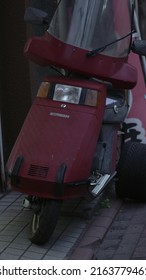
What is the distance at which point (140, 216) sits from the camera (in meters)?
5.48

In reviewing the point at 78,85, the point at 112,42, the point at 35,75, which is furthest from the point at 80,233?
the point at 35,75

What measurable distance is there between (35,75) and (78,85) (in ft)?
5.48

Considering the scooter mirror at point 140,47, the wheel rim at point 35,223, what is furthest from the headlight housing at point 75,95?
the wheel rim at point 35,223

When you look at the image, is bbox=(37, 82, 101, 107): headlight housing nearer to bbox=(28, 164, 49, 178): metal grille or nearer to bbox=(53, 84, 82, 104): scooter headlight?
bbox=(53, 84, 82, 104): scooter headlight

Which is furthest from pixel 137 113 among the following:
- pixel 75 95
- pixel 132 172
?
pixel 75 95

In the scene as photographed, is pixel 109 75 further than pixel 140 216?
No

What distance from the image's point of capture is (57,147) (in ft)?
15.1

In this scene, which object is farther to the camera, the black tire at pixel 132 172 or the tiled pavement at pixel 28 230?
the black tire at pixel 132 172

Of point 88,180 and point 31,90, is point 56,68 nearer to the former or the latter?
point 88,180

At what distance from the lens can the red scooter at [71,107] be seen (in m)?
4.52

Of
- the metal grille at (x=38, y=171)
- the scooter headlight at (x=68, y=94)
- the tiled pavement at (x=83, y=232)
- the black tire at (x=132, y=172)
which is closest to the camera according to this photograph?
the metal grille at (x=38, y=171)

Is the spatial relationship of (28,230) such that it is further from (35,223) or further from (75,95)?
(75,95)

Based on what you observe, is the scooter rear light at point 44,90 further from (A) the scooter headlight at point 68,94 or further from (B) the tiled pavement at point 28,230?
(B) the tiled pavement at point 28,230

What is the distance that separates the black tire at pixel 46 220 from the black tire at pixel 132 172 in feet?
3.97
